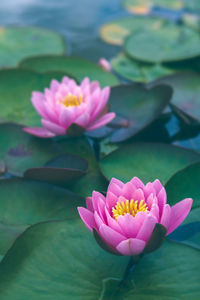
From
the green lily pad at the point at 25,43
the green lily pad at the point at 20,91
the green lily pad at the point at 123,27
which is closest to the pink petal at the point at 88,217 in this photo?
the green lily pad at the point at 20,91

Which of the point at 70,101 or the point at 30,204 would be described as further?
the point at 70,101

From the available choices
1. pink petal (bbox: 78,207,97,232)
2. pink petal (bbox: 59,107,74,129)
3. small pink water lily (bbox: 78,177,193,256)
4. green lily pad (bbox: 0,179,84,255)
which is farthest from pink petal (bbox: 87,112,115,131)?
pink petal (bbox: 78,207,97,232)

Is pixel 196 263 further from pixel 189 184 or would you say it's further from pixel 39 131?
pixel 39 131

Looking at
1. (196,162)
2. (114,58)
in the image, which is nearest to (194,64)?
(114,58)

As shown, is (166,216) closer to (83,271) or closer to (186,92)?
(83,271)

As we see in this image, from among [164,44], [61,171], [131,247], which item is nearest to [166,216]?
[131,247]
